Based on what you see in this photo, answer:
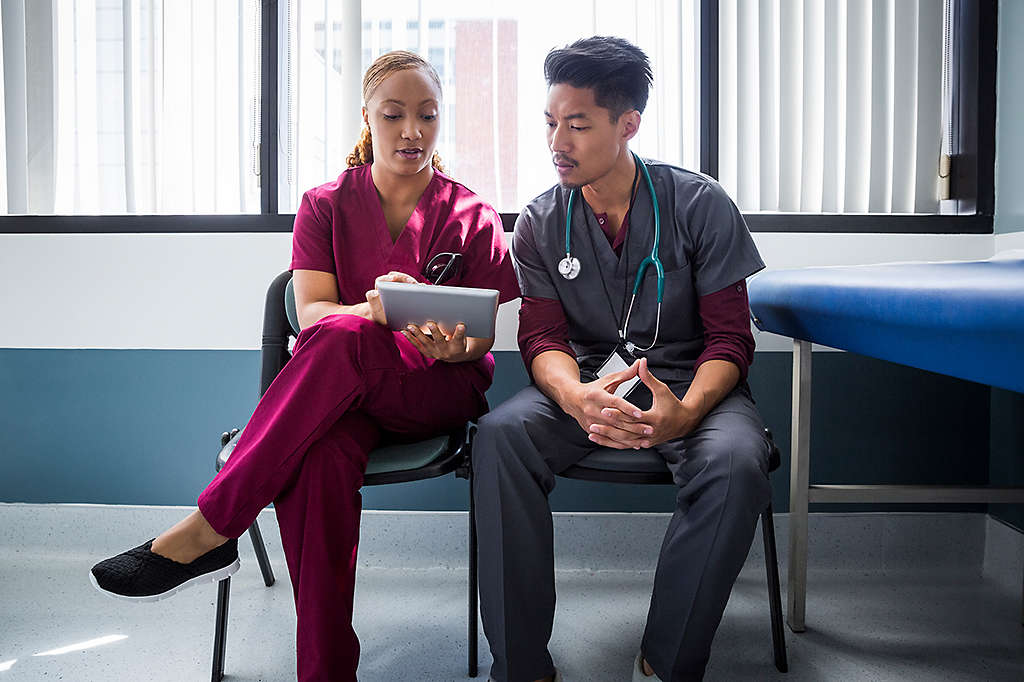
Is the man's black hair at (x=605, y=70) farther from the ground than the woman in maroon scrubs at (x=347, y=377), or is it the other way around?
the man's black hair at (x=605, y=70)

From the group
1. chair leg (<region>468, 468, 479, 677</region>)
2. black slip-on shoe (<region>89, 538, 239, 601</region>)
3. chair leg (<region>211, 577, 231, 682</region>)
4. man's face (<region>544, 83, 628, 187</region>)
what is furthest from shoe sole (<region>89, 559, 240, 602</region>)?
man's face (<region>544, 83, 628, 187</region>)

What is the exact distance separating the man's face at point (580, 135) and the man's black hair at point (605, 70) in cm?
2

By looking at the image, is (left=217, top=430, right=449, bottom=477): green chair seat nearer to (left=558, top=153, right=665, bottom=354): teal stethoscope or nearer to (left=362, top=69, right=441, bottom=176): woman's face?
(left=558, top=153, right=665, bottom=354): teal stethoscope

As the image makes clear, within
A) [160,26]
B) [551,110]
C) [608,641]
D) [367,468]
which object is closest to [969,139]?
[551,110]

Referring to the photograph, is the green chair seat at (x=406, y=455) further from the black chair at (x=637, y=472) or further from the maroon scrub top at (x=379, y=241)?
the maroon scrub top at (x=379, y=241)

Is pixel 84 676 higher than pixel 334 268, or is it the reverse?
pixel 334 268

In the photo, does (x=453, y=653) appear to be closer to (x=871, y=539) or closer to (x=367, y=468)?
(x=367, y=468)

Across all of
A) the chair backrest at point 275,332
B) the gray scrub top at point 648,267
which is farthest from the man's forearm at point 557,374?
the chair backrest at point 275,332

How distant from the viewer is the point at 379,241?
1.46 m

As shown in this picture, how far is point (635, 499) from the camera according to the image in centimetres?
188

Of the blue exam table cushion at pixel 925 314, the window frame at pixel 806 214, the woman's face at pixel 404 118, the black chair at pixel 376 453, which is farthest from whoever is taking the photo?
the window frame at pixel 806 214

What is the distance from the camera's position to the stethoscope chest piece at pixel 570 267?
55.6 inches

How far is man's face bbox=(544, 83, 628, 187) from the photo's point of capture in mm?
1403

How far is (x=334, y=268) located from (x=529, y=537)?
67 cm
